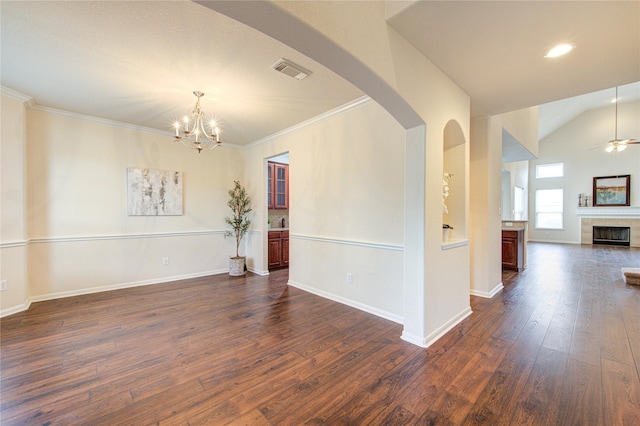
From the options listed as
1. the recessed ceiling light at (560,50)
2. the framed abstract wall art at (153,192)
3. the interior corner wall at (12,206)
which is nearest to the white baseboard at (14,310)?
the interior corner wall at (12,206)

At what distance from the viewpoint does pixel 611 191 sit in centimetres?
926

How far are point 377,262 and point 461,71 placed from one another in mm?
2261

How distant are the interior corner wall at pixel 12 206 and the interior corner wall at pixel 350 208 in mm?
3498

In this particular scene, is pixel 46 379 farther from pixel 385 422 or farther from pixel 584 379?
pixel 584 379

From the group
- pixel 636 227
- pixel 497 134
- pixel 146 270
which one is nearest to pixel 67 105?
pixel 146 270

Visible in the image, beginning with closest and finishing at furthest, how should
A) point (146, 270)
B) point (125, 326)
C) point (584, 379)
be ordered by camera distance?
point (584, 379) → point (125, 326) → point (146, 270)

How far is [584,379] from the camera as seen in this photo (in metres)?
1.97

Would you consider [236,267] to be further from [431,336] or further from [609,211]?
[609,211]

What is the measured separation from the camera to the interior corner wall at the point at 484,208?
3.81 m

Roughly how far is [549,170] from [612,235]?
307 centimetres

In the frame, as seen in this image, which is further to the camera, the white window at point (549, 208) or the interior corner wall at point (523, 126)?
the white window at point (549, 208)

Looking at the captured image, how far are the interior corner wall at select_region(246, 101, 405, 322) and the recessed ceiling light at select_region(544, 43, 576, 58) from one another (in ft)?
4.51

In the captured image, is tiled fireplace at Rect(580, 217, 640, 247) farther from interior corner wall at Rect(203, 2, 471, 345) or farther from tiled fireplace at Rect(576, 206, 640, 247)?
interior corner wall at Rect(203, 2, 471, 345)

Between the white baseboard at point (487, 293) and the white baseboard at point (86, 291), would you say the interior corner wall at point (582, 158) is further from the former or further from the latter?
the white baseboard at point (86, 291)
